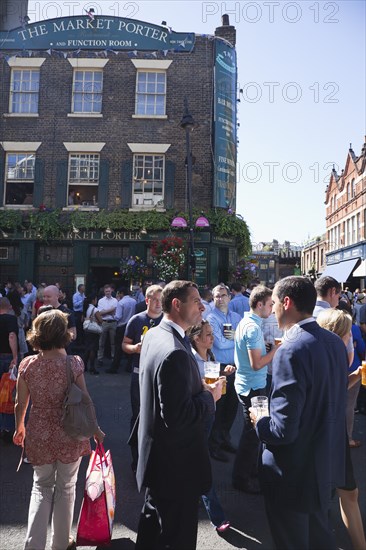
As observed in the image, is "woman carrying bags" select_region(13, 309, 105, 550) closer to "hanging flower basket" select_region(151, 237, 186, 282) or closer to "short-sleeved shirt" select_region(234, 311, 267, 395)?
"short-sleeved shirt" select_region(234, 311, 267, 395)

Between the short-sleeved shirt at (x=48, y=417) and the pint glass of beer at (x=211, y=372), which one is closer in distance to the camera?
the short-sleeved shirt at (x=48, y=417)

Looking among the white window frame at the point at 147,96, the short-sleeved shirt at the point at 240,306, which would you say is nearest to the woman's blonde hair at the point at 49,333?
the short-sleeved shirt at the point at 240,306

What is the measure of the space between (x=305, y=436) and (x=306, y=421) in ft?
0.31

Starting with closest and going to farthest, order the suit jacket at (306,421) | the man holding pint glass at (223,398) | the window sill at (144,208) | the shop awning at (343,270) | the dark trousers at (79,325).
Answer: the suit jacket at (306,421) < the man holding pint glass at (223,398) < the dark trousers at (79,325) < the window sill at (144,208) < the shop awning at (343,270)

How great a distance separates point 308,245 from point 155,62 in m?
45.0

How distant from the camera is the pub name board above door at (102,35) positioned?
16.3 metres

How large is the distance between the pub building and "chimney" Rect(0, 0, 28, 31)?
185 centimetres

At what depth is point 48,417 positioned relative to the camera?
2.89m

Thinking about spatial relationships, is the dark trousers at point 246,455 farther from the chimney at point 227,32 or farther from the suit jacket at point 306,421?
the chimney at point 227,32

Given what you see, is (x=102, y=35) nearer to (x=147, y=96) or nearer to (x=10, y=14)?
(x=147, y=96)

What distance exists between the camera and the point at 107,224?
1571 centimetres

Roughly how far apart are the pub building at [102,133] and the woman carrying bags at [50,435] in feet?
43.0

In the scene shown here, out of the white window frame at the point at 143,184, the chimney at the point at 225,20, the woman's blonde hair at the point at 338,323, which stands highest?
the chimney at the point at 225,20

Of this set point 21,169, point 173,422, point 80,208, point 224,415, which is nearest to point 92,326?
point 224,415
